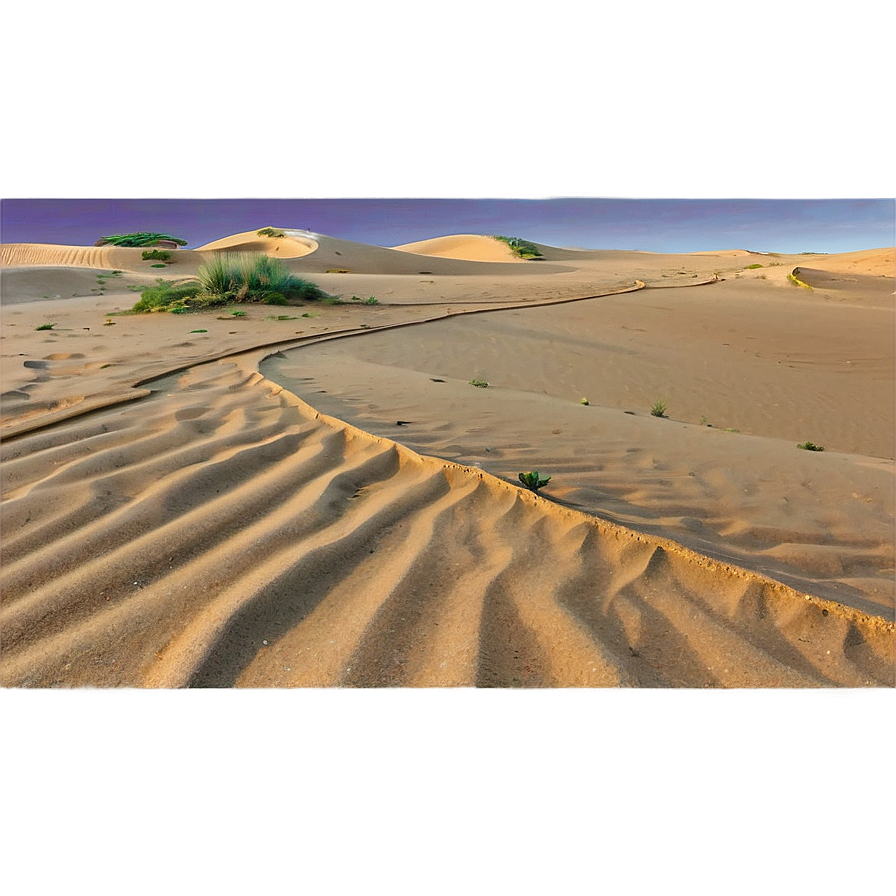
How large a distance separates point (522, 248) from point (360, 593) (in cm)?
4148

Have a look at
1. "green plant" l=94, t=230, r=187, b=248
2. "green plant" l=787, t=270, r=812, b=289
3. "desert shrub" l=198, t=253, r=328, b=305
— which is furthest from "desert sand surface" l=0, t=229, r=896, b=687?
"green plant" l=94, t=230, r=187, b=248

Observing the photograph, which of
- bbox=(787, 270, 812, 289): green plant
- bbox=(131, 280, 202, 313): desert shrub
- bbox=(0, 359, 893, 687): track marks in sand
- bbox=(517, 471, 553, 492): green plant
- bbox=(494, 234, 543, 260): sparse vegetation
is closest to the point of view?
bbox=(0, 359, 893, 687): track marks in sand

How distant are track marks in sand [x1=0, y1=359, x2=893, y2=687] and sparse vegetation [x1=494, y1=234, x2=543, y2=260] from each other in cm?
3864

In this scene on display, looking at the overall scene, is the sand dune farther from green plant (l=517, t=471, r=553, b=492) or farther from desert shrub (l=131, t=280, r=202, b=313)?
green plant (l=517, t=471, r=553, b=492)

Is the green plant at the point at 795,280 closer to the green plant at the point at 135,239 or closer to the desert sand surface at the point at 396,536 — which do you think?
the desert sand surface at the point at 396,536

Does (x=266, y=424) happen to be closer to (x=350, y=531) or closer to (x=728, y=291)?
(x=350, y=531)

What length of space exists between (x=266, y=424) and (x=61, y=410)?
132cm

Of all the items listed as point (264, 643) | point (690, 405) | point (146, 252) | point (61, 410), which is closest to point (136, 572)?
point (264, 643)

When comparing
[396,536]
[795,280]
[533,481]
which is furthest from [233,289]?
[795,280]

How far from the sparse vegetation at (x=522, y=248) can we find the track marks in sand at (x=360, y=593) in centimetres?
3864

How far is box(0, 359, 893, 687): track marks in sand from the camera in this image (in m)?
1.64

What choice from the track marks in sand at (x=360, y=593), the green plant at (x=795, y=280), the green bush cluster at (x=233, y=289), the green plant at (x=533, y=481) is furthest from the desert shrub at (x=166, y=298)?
the green plant at (x=795, y=280)

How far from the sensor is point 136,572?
2.05m

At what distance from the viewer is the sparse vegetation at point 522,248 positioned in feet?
131
